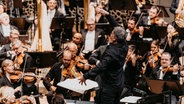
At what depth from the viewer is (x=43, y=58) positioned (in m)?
6.94

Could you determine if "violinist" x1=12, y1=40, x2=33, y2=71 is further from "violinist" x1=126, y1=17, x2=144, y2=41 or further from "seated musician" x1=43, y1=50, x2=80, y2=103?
"violinist" x1=126, y1=17, x2=144, y2=41

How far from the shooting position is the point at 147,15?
8859 mm

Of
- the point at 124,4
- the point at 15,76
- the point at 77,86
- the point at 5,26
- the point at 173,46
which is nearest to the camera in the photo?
the point at 77,86

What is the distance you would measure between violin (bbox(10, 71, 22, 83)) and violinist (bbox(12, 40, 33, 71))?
1.49ft

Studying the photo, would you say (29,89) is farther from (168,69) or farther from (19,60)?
(168,69)

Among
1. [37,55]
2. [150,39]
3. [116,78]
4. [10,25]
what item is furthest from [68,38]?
[116,78]

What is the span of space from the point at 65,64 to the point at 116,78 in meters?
1.03

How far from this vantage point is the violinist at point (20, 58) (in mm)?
7172

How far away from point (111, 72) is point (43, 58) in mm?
1290

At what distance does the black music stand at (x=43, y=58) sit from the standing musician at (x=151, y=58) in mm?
1407

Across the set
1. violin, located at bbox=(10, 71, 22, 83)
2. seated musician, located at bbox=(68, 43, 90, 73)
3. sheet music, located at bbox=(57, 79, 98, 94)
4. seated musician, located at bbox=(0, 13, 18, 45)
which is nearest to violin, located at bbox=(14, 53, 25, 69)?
violin, located at bbox=(10, 71, 22, 83)

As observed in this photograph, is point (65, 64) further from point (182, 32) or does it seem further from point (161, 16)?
point (161, 16)

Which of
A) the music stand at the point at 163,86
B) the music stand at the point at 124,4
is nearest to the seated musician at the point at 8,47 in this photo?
the music stand at the point at 124,4

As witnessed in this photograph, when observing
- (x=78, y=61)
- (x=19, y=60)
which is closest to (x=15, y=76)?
(x=19, y=60)
